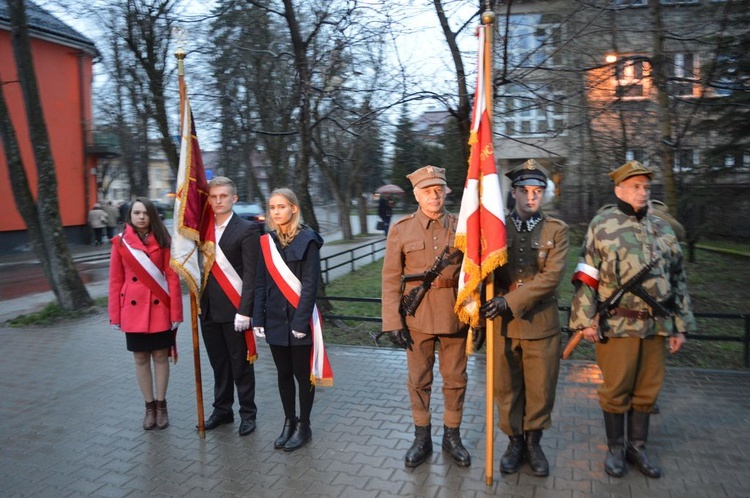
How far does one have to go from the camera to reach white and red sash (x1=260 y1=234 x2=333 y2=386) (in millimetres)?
4680

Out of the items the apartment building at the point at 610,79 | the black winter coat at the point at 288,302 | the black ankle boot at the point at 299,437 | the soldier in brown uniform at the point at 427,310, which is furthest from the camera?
the apartment building at the point at 610,79

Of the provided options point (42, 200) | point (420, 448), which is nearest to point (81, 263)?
point (42, 200)

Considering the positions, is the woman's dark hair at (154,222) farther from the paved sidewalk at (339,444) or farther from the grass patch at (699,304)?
the grass patch at (699,304)

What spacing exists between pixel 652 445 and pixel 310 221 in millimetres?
6275

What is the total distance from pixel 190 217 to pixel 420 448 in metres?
2.59

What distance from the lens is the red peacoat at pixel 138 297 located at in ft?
16.5

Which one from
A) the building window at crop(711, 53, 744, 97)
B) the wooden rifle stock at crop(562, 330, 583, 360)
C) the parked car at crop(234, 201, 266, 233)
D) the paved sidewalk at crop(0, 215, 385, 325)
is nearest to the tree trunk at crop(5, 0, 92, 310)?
the paved sidewalk at crop(0, 215, 385, 325)

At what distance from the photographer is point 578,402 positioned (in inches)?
223

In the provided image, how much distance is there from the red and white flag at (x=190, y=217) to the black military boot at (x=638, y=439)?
341cm

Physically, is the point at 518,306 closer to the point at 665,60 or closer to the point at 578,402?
the point at 578,402

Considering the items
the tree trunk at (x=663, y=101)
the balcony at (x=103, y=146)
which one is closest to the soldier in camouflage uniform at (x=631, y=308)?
the tree trunk at (x=663, y=101)

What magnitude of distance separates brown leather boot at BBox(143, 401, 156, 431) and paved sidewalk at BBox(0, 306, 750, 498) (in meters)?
0.07

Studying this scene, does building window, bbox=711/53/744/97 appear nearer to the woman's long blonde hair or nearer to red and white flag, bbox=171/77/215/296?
the woman's long blonde hair

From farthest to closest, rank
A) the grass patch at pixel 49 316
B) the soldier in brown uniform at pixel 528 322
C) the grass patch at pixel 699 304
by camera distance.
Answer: the grass patch at pixel 49 316
the grass patch at pixel 699 304
the soldier in brown uniform at pixel 528 322
